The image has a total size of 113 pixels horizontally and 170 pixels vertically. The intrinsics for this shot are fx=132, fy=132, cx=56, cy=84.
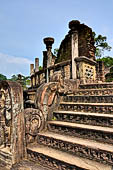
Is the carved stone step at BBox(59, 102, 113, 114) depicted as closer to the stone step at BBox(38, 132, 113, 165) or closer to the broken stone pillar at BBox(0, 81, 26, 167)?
the stone step at BBox(38, 132, 113, 165)

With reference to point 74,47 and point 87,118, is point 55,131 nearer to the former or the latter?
point 87,118

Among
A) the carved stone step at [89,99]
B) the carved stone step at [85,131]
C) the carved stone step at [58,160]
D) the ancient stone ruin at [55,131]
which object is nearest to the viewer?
the carved stone step at [58,160]

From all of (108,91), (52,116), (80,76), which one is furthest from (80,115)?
(80,76)

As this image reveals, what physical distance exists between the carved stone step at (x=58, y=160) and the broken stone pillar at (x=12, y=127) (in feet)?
0.81

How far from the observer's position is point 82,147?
2.18 m

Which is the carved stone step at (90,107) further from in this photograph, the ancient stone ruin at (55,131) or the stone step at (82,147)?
the stone step at (82,147)

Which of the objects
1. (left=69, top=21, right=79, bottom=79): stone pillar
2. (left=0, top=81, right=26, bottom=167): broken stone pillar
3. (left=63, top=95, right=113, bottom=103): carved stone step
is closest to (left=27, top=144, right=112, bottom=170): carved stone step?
(left=0, top=81, right=26, bottom=167): broken stone pillar

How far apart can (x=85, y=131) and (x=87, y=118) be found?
0.37m

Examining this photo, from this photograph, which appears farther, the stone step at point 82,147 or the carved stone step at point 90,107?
the carved stone step at point 90,107

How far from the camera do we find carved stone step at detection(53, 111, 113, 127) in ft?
8.36

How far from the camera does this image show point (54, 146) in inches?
101

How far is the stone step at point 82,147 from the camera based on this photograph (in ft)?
6.39

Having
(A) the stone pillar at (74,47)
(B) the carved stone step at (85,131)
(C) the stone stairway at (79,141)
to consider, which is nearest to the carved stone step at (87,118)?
(C) the stone stairway at (79,141)

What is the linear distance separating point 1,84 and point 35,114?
996 millimetres
